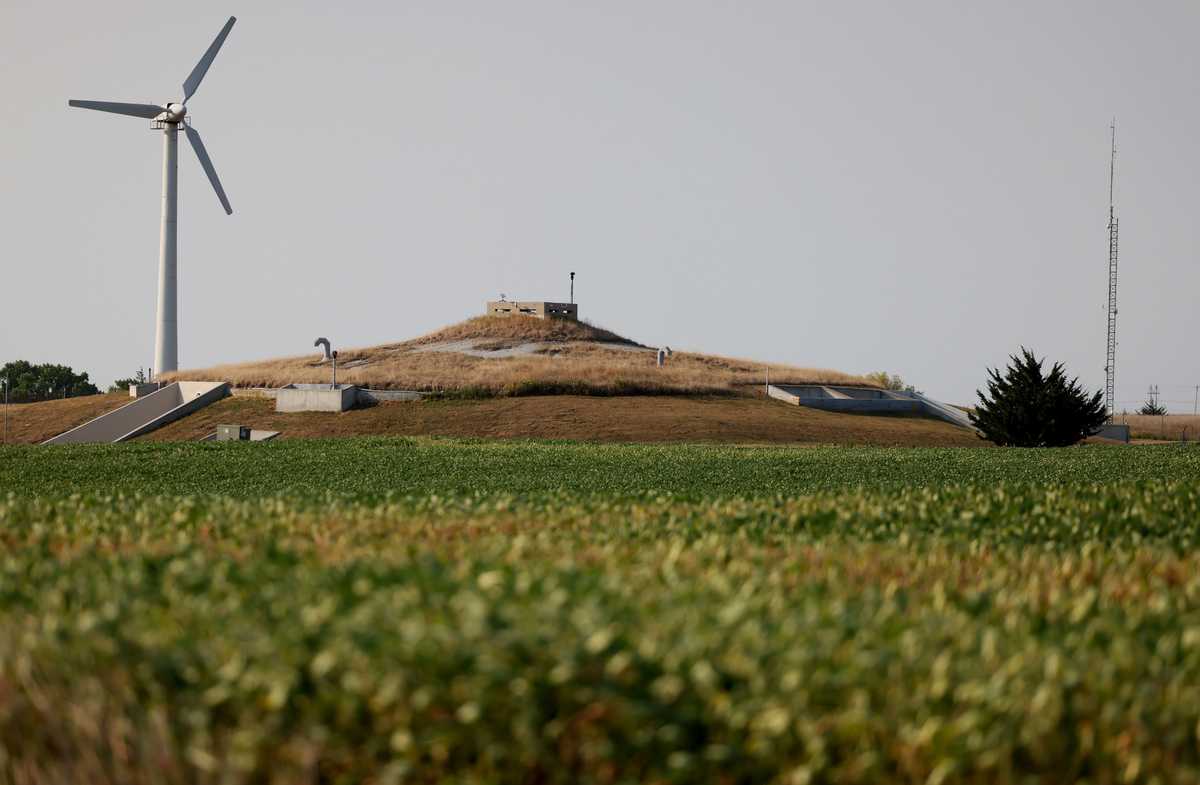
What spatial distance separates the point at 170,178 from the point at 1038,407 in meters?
50.6

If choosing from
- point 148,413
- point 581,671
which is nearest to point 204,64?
point 148,413

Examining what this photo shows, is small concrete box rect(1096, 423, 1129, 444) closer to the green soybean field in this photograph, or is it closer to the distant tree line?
the green soybean field

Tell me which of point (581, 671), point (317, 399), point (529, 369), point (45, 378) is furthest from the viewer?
point (45, 378)

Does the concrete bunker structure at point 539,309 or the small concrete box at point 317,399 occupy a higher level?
→ the concrete bunker structure at point 539,309

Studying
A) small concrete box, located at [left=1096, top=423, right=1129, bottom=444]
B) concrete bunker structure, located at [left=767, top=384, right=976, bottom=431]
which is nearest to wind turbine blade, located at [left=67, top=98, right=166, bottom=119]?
concrete bunker structure, located at [left=767, top=384, right=976, bottom=431]

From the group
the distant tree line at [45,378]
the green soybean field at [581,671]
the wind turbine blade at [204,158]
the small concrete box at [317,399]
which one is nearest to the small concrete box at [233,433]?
the small concrete box at [317,399]

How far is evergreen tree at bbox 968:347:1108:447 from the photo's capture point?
1764 inches

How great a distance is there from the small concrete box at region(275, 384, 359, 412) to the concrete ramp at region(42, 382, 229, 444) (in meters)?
5.54

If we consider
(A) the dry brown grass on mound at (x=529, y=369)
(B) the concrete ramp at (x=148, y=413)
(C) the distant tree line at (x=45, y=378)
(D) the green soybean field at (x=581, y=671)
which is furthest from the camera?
(C) the distant tree line at (x=45, y=378)

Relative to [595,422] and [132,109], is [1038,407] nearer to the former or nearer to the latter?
[595,422]

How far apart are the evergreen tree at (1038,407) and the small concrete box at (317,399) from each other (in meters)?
30.4

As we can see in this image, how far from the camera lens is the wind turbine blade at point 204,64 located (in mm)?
63812

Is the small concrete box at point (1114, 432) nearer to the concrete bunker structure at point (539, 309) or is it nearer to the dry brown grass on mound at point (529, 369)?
the dry brown grass on mound at point (529, 369)

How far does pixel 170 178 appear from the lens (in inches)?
2670
